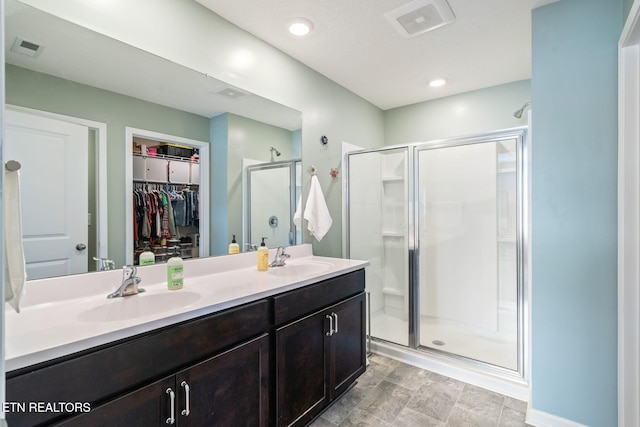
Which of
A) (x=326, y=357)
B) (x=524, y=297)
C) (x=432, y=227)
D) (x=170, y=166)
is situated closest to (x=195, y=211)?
(x=170, y=166)

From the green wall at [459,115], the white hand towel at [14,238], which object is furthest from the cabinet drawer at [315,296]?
the green wall at [459,115]

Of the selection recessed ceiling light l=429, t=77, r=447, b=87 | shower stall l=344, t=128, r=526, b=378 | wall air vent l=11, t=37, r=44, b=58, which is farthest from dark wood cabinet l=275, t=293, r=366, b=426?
recessed ceiling light l=429, t=77, r=447, b=87

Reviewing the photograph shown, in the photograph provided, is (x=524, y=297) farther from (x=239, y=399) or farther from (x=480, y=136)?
(x=239, y=399)

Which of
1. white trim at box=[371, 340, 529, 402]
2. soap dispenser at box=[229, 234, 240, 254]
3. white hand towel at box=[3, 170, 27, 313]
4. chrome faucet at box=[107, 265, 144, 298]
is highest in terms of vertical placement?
white hand towel at box=[3, 170, 27, 313]

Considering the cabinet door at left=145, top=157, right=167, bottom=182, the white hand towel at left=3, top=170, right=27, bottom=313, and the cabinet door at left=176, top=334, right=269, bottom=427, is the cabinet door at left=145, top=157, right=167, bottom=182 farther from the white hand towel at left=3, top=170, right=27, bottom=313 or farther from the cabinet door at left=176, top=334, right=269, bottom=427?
the cabinet door at left=176, top=334, right=269, bottom=427

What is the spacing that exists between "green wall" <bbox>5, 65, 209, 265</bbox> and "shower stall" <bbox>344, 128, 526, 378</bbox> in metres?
1.71

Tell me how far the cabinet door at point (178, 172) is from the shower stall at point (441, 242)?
153cm

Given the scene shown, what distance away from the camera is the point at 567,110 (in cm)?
165

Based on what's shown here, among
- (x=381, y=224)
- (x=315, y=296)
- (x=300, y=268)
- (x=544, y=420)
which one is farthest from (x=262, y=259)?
(x=544, y=420)

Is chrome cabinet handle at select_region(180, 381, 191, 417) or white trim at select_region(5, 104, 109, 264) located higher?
white trim at select_region(5, 104, 109, 264)

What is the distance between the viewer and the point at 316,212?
250cm

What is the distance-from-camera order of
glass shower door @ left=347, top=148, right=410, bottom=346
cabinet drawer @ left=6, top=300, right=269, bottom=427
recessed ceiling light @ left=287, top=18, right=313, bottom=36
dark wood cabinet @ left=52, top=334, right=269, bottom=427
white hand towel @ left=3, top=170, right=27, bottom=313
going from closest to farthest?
white hand towel @ left=3, top=170, right=27, bottom=313 → cabinet drawer @ left=6, top=300, right=269, bottom=427 → dark wood cabinet @ left=52, top=334, right=269, bottom=427 → recessed ceiling light @ left=287, top=18, right=313, bottom=36 → glass shower door @ left=347, top=148, right=410, bottom=346

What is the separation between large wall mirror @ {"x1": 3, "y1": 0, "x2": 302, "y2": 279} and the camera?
1.22 m

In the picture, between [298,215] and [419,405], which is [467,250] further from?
[298,215]
